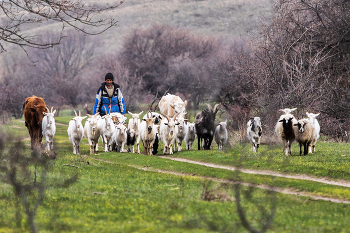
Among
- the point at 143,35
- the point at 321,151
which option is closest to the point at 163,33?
the point at 143,35

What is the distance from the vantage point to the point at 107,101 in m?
24.6

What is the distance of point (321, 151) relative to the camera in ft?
71.6

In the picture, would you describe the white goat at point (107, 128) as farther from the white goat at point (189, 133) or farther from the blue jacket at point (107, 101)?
the white goat at point (189, 133)

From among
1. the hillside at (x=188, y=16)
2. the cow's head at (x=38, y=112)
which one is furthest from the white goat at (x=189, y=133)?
the hillside at (x=188, y=16)

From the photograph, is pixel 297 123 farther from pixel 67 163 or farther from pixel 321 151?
pixel 67 163

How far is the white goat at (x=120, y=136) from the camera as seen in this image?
925 inches

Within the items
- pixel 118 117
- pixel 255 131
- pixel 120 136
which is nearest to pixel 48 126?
pixel 120 136

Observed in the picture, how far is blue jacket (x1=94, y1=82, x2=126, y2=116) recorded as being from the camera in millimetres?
24295

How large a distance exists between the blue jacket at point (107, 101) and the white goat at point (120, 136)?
1.33 meters

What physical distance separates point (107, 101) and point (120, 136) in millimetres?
2080

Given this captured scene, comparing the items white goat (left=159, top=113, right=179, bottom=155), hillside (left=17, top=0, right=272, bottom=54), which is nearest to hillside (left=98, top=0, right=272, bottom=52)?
hillside (left=17, top=0, right=272, bottom=54)

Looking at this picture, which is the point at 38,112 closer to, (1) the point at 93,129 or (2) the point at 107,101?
(1) the point at 93,129

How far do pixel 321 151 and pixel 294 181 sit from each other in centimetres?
854

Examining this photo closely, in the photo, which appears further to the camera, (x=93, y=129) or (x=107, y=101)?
(x=107, y=101)
